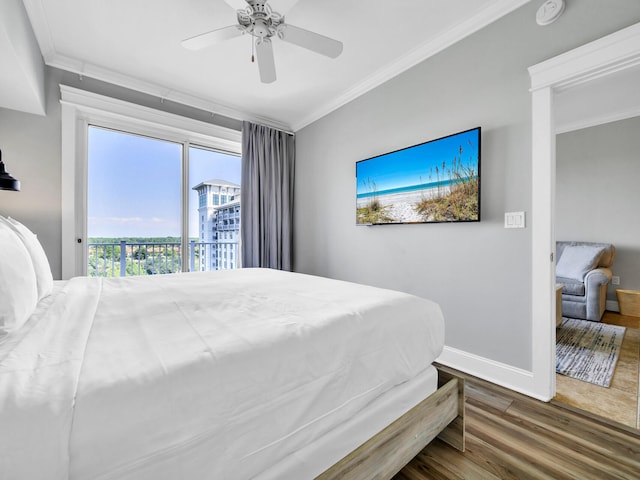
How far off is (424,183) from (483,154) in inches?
18.5

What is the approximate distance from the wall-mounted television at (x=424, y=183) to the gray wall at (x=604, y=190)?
3238 mm

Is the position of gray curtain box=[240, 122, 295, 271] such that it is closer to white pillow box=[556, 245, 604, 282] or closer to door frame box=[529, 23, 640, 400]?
door frame box=[529, 23, 640, 400]

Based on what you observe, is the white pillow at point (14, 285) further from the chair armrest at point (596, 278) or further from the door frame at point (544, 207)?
the chair armrest at point (596, 278)

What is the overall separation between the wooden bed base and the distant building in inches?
125

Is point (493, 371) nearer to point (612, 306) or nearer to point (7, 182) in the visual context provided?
point (612, 306)

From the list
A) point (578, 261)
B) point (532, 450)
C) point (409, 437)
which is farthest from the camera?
point (578, 261)

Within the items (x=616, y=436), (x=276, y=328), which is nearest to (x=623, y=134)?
(x=616, y=436)

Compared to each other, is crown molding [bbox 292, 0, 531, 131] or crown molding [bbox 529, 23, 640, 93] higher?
crown molding [bbox 292, 0, 531, 131]

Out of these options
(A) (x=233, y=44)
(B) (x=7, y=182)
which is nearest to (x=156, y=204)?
(B) (x=7, y=182)

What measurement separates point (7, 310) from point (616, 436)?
2.63 metres

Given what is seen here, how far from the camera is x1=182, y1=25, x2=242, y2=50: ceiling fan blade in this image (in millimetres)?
1943

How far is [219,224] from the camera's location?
3.93 m

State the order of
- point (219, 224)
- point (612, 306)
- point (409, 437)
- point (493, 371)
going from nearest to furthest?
point (409, 437), point (493, 371), point (612, 306), point (219, 224)

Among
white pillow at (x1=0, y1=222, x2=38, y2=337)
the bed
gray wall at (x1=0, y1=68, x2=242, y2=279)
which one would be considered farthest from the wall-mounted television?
gray wall at (x1=0, y1=68, x2=242, y2=279)
